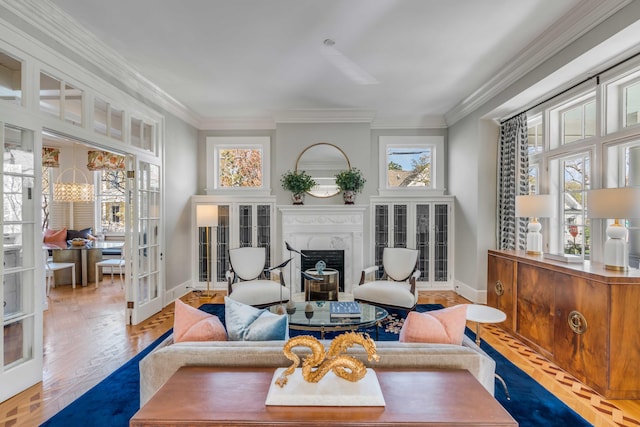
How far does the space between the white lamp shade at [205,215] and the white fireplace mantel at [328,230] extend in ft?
3.50

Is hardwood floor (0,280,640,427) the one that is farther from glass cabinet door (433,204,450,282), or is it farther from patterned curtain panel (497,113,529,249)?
patterned curtain panel (497,113,529,249)

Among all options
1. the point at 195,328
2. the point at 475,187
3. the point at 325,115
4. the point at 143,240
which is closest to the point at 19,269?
the point at 143,240

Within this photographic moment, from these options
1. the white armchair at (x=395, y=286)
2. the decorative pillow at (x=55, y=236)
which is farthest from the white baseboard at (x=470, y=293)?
the decorative pillow at (x=55, y=236)

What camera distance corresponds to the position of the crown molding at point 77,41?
2409mm

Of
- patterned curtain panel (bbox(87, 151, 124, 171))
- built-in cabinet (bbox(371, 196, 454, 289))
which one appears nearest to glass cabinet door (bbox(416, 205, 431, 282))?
built-in cabinet (bbox(371, 196, 454, 289))

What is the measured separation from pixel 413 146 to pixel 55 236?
735 centimetres

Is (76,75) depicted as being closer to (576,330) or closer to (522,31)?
(522,31)

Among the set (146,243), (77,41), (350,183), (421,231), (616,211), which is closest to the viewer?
(616,211)

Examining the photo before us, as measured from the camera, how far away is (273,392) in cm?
122

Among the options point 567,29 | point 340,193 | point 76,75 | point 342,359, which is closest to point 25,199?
point 76,75

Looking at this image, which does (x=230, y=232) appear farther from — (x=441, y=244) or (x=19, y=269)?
(x=441, y=244)

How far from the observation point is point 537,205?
130 inches

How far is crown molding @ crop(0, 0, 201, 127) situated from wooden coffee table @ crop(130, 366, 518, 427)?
9.72 ft

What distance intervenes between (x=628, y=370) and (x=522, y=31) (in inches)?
115
